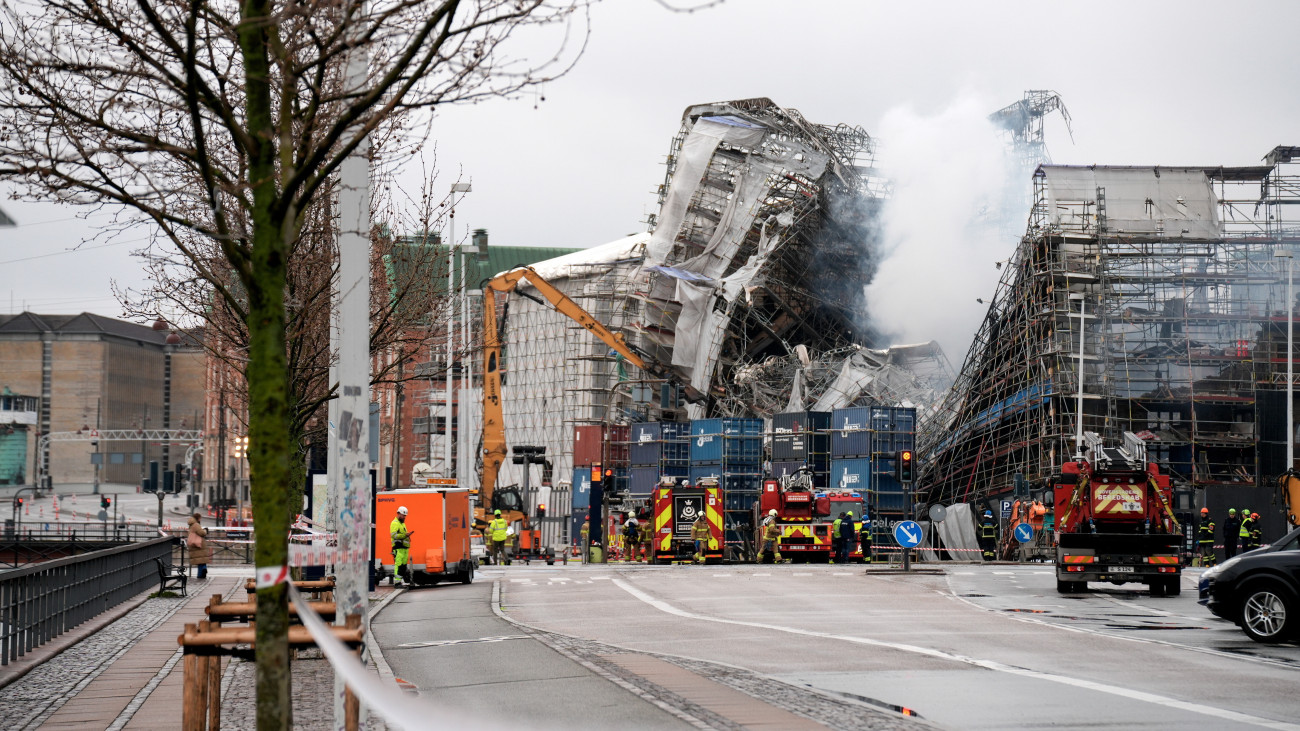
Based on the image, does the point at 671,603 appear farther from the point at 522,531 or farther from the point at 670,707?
the point at 522,531

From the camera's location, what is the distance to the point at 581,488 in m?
73.3

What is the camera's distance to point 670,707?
10.9 metres

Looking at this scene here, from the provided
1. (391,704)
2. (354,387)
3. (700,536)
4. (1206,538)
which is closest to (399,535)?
(700,536)

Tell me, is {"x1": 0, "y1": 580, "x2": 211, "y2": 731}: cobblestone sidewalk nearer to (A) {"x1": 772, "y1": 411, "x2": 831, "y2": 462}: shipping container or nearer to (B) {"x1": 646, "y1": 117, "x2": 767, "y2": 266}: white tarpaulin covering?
(A) {"x1": 772, "y1": 411, "x2": 831, "y2": 462}: shipping container

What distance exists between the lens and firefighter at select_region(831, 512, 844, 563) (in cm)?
4522

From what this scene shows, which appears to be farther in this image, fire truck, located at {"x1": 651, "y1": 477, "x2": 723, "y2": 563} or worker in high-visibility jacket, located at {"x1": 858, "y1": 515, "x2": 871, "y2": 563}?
worker in high-visibility jacket, located at {"x1": 858, "y1": 515, "x2": 871, "y2": 563}

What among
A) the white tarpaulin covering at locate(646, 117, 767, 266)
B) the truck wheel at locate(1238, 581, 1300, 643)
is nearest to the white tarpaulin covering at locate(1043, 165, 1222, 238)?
the white tarpaulin covering at locate(646, 117, 767, 266)

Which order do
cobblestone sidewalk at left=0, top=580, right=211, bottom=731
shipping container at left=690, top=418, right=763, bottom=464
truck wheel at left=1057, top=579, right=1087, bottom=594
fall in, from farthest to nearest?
shipping container at left=690, top=418, right=763, bottom=464
truck wheel at left=1057, top=579, right=1087, bottom=594
cobblestone sidewalk at left=0, top=580, right=211, bottom=731

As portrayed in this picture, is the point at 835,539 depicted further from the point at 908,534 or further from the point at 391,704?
the point at 391,704

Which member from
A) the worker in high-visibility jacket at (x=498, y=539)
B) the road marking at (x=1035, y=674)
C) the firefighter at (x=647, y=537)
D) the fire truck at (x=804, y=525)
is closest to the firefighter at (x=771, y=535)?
the fire truck at (x=804, y=525)

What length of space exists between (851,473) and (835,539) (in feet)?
43.8

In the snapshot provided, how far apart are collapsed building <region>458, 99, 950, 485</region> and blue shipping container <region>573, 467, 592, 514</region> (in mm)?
2164

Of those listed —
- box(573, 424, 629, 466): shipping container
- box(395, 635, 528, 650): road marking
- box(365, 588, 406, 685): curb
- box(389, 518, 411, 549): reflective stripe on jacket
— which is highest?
box(573, 424, 629, 466): shipping container

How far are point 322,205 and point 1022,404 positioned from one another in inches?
1639
